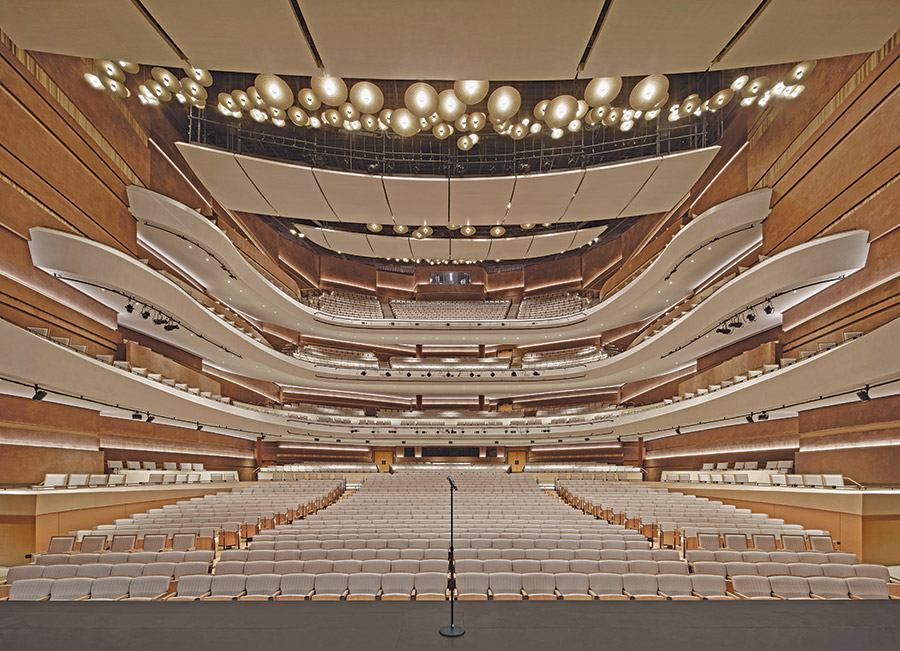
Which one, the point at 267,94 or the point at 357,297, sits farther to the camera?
the point at 357,297

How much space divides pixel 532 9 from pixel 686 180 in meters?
12.1

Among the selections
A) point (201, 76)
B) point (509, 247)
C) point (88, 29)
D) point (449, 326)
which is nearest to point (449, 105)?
point (201, 76)

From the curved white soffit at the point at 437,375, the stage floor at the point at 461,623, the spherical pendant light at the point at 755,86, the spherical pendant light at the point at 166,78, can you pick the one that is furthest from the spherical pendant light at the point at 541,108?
the stage floor at the point at 461,623

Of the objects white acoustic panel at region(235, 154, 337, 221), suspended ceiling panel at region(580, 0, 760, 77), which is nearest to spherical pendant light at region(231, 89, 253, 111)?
white acoustic panel at region(235, 154, 337, 221)

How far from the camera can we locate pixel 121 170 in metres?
12.8

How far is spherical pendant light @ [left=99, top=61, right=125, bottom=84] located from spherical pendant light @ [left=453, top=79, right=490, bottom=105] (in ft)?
18.5

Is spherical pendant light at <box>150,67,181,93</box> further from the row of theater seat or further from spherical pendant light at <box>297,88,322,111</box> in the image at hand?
the row of theater seat

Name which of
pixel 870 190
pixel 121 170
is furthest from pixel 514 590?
pixel 121 170

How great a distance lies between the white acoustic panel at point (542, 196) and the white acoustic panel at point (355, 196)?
466cm

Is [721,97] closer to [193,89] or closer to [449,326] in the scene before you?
[193,89]

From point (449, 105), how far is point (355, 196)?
8.09 metres

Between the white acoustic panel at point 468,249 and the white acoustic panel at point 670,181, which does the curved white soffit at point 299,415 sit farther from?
the white acoustic panel at point 468,249

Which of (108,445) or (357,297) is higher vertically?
(357,297)

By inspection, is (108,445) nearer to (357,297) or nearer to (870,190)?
→ (357,297)
